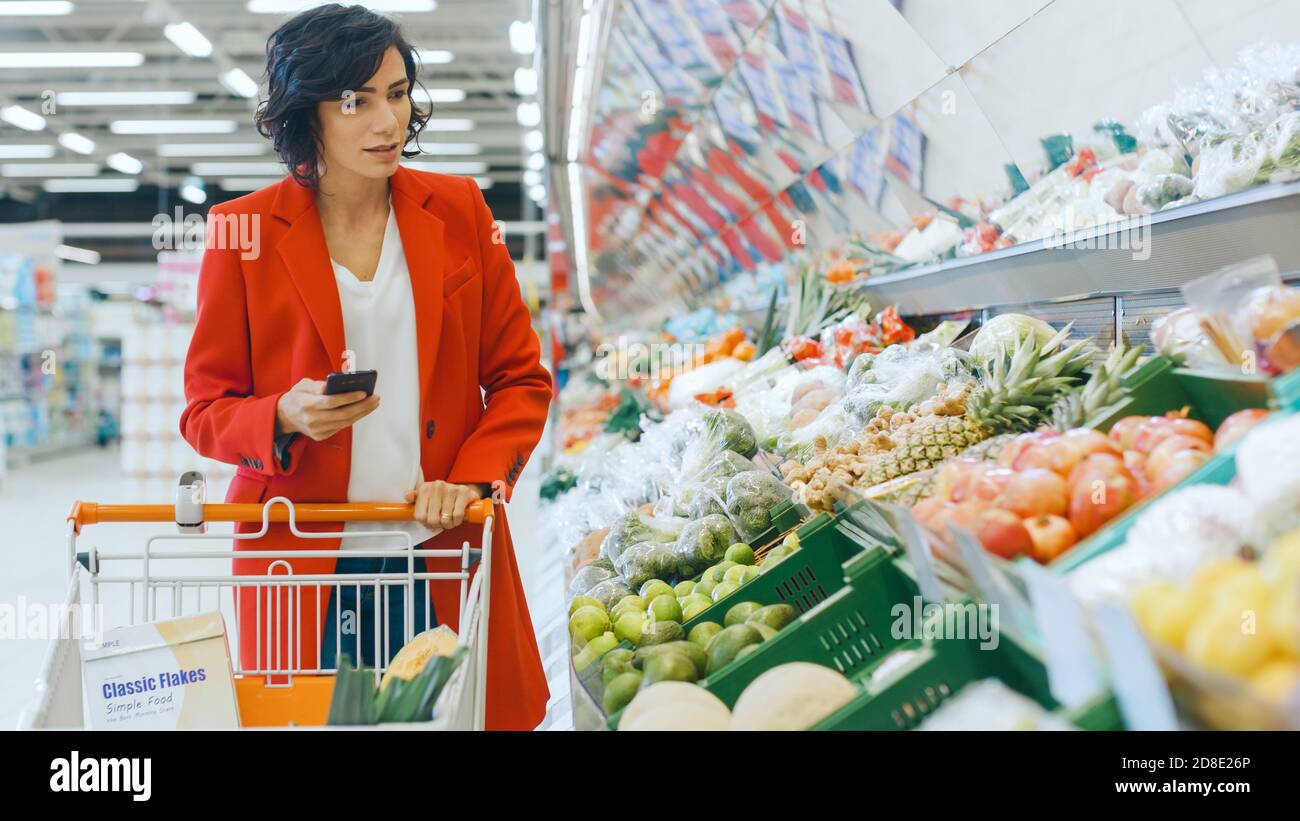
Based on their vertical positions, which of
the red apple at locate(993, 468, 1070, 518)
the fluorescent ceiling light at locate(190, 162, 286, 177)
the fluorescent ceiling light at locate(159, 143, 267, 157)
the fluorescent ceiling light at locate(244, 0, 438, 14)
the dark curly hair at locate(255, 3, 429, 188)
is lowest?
the red apple at locate(993, 468, 1070, 518)

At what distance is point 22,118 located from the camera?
658 inches

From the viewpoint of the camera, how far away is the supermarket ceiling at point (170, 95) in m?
12.6

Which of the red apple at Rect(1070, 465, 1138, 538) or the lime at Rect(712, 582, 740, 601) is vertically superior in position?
the red apple at Rect(1070, 465, 1138, 538)

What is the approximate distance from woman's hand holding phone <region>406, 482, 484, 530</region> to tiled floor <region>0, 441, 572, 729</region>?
95cm

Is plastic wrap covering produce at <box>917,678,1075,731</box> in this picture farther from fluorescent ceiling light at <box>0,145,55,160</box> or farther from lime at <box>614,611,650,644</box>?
fluorescent ceiling light at <box>0,145,55,160</box>

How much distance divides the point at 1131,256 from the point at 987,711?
4.47 ft

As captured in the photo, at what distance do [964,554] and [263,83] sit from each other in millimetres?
1598

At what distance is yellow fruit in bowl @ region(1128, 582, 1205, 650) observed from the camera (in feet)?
3.33

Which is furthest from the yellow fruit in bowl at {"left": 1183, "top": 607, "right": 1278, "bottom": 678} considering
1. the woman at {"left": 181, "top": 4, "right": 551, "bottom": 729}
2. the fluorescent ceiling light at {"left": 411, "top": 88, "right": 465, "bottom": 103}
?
the fluorescent ceiling light at {"left": 411, "top": 88, "right": 465, "bottom": 103}

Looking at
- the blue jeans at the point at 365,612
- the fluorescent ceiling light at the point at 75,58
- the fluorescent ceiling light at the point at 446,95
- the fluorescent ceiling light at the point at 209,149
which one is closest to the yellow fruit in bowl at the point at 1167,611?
the blue jeans at the point at 365,612

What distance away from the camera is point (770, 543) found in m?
2.49

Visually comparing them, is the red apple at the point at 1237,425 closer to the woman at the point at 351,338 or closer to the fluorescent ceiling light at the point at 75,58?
the woman at the point at 351,338

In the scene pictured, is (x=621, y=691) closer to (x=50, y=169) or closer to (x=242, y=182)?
(x=50, y=169)
